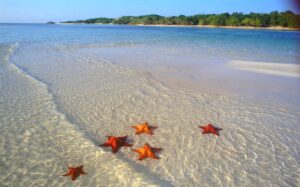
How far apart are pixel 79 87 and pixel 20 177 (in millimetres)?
4856

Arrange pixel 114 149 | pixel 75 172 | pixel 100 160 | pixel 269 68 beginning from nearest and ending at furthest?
pixel 75 172
pixel 100 160
pixel 114 149
pixel 269 68

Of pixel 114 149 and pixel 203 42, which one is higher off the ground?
pixel 114 149

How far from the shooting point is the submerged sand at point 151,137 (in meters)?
4.29

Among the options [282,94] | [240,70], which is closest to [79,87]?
[282,94]

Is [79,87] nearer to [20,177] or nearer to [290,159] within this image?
[20,177]

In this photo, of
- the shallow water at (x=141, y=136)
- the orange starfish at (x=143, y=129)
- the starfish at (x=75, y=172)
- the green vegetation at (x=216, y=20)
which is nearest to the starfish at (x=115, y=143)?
the shallow water at (x=141, y=136)

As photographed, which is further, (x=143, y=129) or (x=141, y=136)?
(x=143, y=129)

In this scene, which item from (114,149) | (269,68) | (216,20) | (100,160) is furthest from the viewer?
(216,20)

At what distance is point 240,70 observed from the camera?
12.1m

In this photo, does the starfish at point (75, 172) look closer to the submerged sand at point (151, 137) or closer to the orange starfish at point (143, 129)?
the submerged sand at point (151, 137)

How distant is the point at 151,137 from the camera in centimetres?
554

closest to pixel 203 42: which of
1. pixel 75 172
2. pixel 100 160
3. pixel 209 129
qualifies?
pixel 209 129

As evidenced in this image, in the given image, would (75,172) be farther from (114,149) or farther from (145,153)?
(145,153)

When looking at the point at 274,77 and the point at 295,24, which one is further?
the point at 274,77
